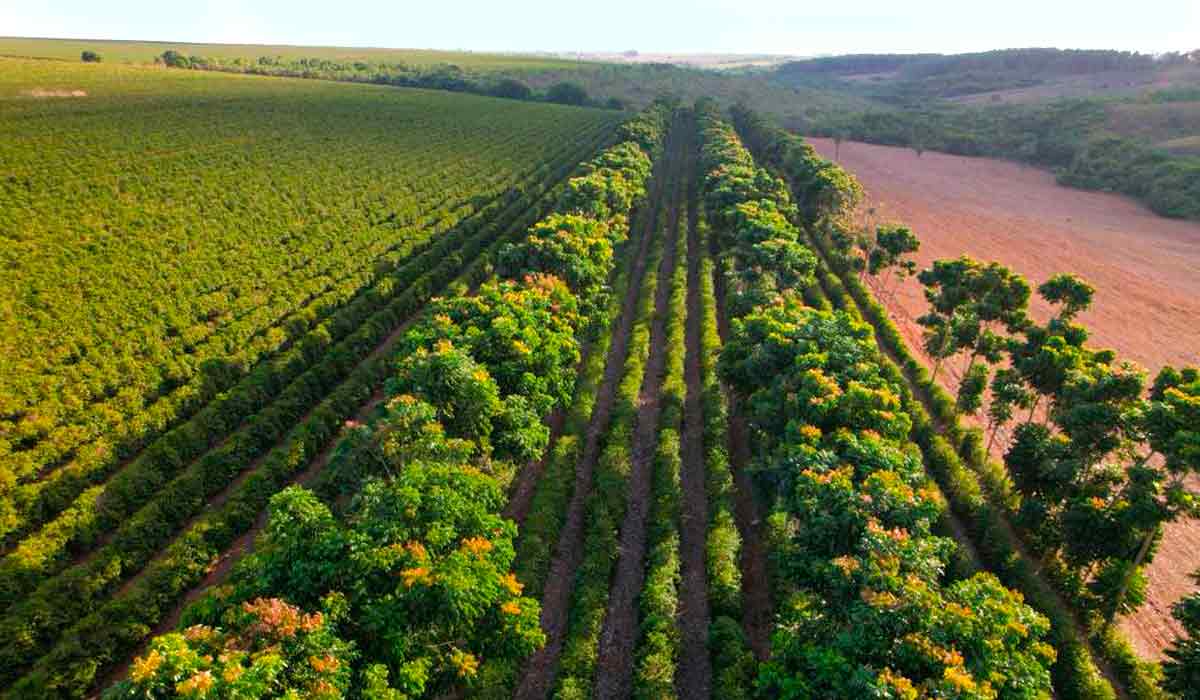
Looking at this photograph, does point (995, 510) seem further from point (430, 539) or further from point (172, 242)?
point (172, 242)

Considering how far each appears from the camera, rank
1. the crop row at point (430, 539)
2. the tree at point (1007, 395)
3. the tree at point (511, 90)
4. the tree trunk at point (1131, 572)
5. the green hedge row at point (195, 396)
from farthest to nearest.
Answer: the tree at point (511, 90) → the tree at point (1007, 395) → the green hedge row at point (195, 396) → the tree trunk at point (1131, 572) → the crop row at point (430, 539)

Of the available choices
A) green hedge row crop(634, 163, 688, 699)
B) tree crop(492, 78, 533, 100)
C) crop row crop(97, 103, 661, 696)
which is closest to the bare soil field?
green hedge row crop(634, 163, 688, 699)

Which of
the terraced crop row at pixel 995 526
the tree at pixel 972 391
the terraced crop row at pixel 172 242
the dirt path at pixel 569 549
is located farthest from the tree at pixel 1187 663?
the terraced crop row at pixel 172 242

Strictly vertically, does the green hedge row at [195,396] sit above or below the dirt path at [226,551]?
above

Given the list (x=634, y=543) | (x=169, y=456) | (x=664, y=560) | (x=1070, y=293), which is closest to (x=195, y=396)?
(x=169, y=456)

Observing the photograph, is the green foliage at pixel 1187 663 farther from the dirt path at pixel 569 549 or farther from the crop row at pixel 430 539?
the dirt path at pixel 569 549

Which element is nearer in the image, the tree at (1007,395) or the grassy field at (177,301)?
the grassy field at (177,301)

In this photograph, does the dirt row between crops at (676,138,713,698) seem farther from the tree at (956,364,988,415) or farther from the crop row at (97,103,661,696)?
the tree at (956,364,988,415)
